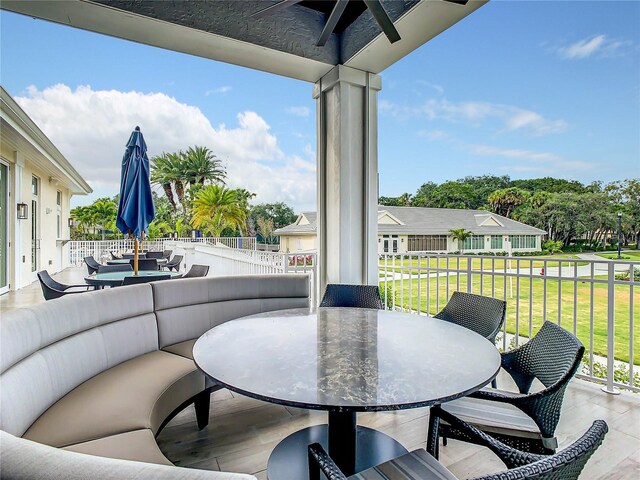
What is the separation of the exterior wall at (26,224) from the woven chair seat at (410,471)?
8408 mm

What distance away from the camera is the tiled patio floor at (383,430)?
1873 mm

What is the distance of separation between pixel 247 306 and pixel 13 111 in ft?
17.7

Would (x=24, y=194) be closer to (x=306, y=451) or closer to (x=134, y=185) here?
(x=134, y=185)

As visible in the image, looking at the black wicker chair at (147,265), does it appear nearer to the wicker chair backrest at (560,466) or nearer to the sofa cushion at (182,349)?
the sofa cushion at (182,349)

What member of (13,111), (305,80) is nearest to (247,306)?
(305,80)

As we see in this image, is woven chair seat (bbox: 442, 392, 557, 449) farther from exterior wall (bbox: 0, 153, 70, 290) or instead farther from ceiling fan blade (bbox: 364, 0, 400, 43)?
exterior wall (bbox: 0, 153, 70, 290)

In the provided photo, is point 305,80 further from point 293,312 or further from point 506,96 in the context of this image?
point 506,96

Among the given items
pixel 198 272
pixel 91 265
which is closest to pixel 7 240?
pixel 91 265

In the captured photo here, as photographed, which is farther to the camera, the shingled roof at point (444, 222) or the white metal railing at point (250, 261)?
the shingled roof at point (444, 222)

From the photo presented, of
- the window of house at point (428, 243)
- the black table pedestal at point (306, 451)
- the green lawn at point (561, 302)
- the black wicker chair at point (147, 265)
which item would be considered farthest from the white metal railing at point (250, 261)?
the window of house at point (428, 243)

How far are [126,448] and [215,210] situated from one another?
1949cm

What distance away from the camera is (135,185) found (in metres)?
3.58

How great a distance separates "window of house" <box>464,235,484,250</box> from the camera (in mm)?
6424

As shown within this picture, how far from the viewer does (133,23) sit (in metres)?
2.85
